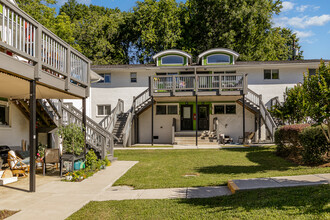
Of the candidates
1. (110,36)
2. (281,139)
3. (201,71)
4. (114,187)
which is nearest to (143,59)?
(110,36)

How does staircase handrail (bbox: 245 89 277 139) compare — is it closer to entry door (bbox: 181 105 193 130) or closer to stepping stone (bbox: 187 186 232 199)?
entry door (bbox: 181 105 193 130)

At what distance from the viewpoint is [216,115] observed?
23.6 m

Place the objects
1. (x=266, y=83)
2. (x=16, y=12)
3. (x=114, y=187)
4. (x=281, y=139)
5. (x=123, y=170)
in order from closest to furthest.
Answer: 1. (x=16, y=12)
2. (x=114, y=187)
3. (x=123, y=170)
4. (x=281, y=139)
5. (x=266, y=83)

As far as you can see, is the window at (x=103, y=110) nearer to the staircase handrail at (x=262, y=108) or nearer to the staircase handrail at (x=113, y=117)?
the staircase handrail at (x=113, y=117)

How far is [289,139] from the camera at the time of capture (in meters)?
12.3

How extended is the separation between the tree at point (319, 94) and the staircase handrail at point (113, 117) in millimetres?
13581

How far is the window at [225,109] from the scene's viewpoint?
23547 millimetres

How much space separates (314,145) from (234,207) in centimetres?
614

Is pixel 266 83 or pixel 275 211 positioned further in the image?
pixel 266 83

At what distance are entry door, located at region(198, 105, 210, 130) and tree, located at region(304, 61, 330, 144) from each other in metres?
15.0

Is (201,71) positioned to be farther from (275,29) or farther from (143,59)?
(275,29)

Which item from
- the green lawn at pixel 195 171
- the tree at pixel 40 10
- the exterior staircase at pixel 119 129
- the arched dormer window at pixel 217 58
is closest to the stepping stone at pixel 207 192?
the green lawn at pixel 195 171

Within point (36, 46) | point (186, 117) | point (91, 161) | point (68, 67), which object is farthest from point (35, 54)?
point (186, 117)

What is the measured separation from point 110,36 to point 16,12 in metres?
33.4
